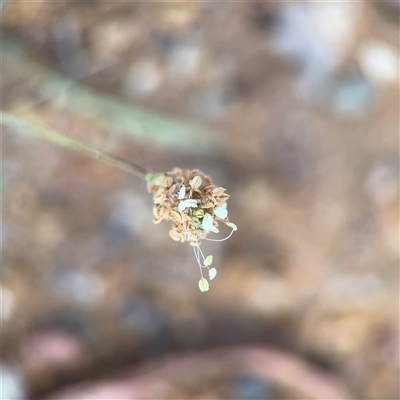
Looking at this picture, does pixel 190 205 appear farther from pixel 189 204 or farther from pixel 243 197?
pixel 243 197

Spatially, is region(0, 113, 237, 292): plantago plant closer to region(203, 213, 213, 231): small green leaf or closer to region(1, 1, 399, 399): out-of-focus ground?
region(203, 213, 213, 231): small green leaf

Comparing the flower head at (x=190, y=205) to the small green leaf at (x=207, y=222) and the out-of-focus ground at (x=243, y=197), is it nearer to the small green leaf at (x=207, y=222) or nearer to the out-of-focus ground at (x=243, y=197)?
the small green leaf at (x=207, y=222)

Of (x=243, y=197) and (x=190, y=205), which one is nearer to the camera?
(x=190, y=205)

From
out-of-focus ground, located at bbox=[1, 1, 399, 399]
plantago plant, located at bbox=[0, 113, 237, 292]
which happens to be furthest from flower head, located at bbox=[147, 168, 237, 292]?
out-of-focus ground, located at bbox=[1, 1, 399, 399]

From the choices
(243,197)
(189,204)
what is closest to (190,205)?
(189,204)

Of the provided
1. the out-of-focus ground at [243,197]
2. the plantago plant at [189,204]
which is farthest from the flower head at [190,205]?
the out-of-focus ground at [243,197]
